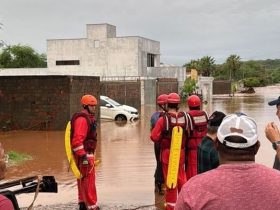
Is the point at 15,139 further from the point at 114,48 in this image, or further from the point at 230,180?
the point at 114,48

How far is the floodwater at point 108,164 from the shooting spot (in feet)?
31.2

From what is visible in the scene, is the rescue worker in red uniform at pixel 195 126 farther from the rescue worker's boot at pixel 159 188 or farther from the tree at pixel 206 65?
the tree at pixel 206 65

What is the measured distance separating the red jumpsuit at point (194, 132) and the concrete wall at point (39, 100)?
1456 centimetres

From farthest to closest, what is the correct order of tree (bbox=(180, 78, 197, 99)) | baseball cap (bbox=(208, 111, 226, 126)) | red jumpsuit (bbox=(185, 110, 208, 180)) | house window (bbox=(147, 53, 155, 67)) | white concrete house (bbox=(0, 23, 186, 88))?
house window (bbox=(147, 53, 155, 67)), white concrete house (bbox=(0, 23, 186, 88)), tree (bbox=(180, 78, 197, 99)), red jumpsuit (bbox=(185, 110, 208, 180)), baseball cap (bbox=(208, 111, 226, 126))

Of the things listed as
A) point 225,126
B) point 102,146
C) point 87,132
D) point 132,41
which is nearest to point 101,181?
point 87,132

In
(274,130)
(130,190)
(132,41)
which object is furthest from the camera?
(132,41)

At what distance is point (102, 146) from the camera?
17.8 m

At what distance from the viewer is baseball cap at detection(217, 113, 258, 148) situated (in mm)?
2662

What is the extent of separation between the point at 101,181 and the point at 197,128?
390cm

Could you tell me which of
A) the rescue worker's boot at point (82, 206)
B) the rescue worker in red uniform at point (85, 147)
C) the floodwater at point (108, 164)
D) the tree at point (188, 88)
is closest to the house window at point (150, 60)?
the tree at point (188, 88)

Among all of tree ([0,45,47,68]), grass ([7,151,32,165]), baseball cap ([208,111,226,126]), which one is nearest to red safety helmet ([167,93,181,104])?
baseball cap ([208,111,226,126])

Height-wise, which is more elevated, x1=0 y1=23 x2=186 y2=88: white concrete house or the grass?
x1=0 y1=23 x2=186 y2=88: white concrete house

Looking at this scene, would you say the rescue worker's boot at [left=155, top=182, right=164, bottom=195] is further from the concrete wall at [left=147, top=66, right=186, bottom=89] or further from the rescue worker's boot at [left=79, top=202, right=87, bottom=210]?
the concrete wall at [left=147, top=66, right=186, bottom=89]

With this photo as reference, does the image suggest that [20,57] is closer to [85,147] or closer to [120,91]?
[120,91]
